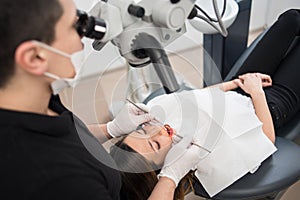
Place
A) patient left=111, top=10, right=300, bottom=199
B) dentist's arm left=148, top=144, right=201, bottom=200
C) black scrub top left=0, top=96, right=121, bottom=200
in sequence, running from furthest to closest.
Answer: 1. patient left=111, top=10, right=300, bottom=199
2. dentist's arm left=148, top=144, right=201, bottom=200
3. black scrub top left=0, top=96, right=121, bottom=200

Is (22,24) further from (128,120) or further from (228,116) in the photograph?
(228,116)

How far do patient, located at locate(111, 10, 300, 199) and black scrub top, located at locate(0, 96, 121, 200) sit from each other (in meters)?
0.34

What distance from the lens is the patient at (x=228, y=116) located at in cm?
122

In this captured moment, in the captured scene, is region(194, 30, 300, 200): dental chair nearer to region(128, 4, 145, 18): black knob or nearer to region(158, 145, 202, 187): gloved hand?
region(158, 145, 202, 187): gloved hand

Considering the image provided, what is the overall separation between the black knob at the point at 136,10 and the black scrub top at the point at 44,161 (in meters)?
0.29

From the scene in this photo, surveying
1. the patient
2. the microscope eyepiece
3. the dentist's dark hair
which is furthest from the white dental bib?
the dentist's dark hair

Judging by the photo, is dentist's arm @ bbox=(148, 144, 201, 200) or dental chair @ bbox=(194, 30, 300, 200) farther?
dental chair @ bbox=(194, 30, 300, 200)

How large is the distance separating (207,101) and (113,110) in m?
0.46

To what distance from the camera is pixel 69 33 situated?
0.70m

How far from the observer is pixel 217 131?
1398 millimetres

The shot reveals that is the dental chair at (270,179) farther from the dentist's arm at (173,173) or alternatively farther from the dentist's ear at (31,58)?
the dentist's ear at (31,58)

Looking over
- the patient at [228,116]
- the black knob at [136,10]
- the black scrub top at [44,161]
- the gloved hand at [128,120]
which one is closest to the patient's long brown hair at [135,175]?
the patient at [228,116]

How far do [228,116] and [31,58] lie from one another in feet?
3.12

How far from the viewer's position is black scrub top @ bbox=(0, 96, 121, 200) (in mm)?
710
